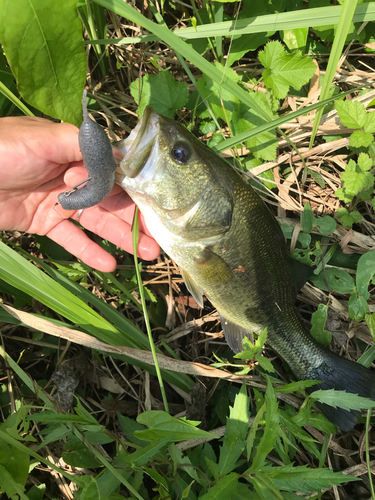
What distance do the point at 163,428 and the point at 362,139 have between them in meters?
2.53

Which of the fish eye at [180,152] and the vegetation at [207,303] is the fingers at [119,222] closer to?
the vegetation at [207,303]

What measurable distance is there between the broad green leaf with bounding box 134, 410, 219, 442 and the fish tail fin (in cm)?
139

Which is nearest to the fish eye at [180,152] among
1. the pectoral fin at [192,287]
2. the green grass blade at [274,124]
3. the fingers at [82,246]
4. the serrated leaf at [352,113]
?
the green grass blade at [274,124]

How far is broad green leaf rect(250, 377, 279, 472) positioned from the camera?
1749mm

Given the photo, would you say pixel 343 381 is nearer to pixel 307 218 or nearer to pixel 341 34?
pixel 307 218

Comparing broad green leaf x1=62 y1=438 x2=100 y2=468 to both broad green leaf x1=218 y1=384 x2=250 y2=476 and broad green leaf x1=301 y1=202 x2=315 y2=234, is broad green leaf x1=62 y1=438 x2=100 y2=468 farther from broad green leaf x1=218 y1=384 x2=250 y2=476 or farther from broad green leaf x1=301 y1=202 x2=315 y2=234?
broad green leaf x1=301 y1=202 x2=315 y2=234

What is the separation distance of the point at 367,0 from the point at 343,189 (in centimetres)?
135

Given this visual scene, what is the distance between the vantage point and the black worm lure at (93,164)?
1.72 metres

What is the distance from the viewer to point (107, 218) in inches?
109

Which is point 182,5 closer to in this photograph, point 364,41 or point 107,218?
point 364,41

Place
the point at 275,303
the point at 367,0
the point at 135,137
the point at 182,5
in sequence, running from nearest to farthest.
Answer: the point at 135,137 → the point at 367,0 → the point at 275,303 → the point at 182,5

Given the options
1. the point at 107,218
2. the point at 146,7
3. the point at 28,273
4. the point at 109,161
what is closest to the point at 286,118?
the point at 109,161

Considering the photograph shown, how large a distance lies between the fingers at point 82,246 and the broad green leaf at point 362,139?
216 cm

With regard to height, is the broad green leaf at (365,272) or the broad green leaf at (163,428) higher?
the broad green leaf at (163,428)
